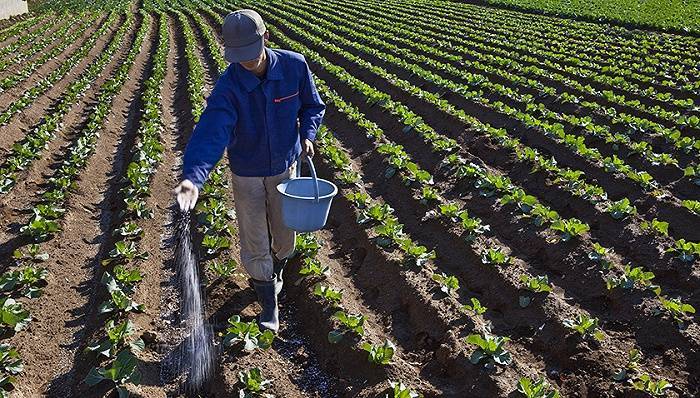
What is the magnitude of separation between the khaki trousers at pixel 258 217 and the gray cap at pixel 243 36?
3.01 feet

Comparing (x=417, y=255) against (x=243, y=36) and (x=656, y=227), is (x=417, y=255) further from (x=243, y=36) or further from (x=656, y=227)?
(x=243, y=36)

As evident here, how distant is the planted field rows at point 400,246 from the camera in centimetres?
418

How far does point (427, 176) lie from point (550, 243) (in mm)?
1994

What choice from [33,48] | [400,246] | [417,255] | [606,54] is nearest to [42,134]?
[400,246]

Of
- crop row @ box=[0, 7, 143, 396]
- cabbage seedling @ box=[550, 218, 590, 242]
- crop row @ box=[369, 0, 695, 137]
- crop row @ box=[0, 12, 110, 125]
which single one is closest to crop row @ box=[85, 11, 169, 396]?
crop row @ box=[0, 7, 143, 396]

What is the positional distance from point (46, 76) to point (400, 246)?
12.0 meters

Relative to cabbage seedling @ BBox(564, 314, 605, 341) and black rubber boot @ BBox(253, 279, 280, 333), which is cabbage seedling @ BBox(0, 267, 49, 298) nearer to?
black rubber boot @ BBox(253, 279, 280, 333)

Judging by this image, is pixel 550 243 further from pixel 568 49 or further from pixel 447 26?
pixel 447 26

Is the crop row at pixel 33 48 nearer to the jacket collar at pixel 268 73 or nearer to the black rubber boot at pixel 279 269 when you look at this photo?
the black rubber boot at pixel 279 269

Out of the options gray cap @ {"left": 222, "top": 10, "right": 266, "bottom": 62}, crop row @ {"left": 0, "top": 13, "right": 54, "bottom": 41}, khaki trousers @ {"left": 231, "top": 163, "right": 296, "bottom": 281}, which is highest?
gray cap @ {"left": 222, "top": 10, "right": 266, "bottom": 62}

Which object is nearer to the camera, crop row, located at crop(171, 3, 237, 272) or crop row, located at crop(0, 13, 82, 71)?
crop row, located at crop(171, 3, 237, 272)

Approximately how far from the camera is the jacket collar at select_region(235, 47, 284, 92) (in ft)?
12.8

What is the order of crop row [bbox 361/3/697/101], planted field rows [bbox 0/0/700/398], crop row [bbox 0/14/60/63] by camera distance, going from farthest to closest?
crop row [bbox 0/14/60/63]
crop row [bbox 361/3/697/101]
planted field rows [bbox 0/0/700/398]

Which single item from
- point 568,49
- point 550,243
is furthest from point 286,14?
point 550,243
